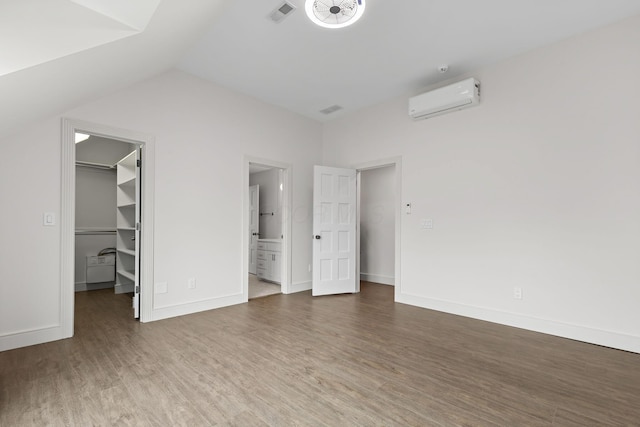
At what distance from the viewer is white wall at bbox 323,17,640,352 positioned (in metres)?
2.79

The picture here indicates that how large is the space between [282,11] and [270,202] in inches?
174

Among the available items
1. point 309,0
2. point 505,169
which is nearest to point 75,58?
point 309,0

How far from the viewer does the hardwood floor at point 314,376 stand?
1.77 metres

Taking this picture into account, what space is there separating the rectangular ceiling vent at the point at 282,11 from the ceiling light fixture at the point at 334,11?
0.25 metres

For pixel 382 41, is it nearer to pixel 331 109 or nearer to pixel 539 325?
pixel 331 109

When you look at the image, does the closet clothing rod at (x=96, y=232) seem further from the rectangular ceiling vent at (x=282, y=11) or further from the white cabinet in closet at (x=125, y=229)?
the rectangular ceiling vent at (x=282, y=11)

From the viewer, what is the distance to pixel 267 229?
22.3 ft

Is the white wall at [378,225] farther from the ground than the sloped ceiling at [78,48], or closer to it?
closer to it

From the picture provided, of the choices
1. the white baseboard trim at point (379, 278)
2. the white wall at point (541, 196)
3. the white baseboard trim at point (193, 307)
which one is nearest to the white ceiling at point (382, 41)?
the white wall at point (541, 196)

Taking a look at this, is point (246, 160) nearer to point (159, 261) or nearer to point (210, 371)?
point (159, 261)

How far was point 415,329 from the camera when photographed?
3.26m

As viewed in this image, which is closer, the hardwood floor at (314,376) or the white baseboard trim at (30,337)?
the hardwood floor at (314,376)

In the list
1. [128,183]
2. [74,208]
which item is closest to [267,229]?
[128,183]

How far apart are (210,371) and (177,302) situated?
1.63 metres
